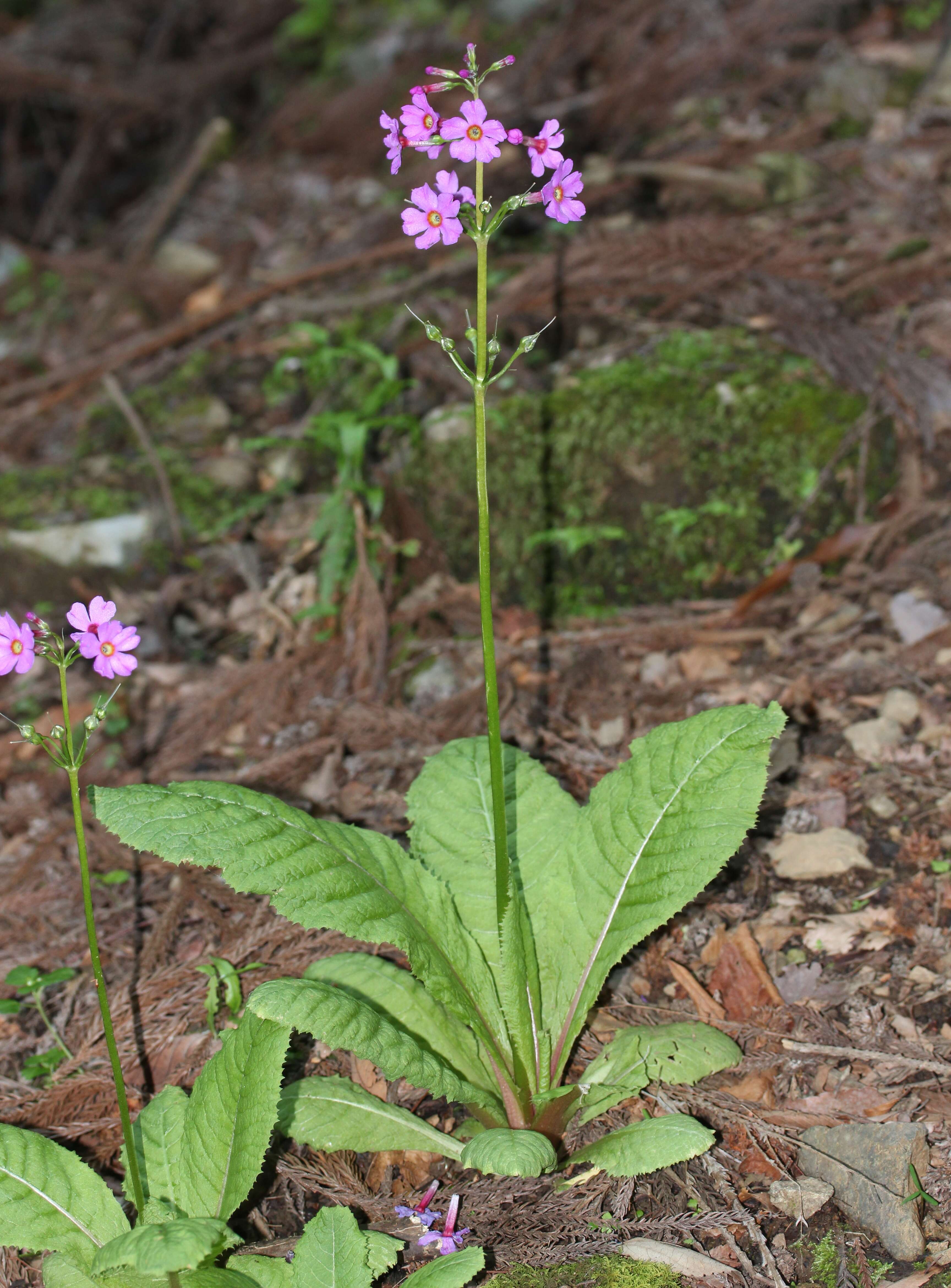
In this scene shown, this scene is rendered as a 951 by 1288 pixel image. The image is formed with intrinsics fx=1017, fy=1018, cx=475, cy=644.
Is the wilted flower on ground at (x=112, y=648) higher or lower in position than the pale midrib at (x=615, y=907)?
higher

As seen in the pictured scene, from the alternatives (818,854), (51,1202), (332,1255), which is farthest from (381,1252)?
(818,854)

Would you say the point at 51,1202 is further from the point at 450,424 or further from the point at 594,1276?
the point at 450,424

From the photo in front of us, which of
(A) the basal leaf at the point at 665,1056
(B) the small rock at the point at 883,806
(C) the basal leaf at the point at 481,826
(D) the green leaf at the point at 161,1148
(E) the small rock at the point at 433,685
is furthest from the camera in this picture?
(E) the small rock at the point at 433,685

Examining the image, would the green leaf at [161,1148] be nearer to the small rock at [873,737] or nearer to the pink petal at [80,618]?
the pink petal at [80,618]

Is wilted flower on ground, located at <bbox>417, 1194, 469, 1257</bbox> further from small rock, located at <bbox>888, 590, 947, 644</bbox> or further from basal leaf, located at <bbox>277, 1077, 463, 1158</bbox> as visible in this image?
small rock, located at <bbox>888, 590, 947, 644</bbox>

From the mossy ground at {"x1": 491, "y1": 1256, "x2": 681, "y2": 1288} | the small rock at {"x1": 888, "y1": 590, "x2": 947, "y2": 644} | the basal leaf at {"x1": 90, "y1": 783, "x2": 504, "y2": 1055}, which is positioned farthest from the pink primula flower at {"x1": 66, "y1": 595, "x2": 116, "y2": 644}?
the small rock at {"x1": 888, "y1": 590, "x2": 947, "y2": 644}

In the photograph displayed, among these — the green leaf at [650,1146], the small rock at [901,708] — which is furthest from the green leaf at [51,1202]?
the small rock at [901,708]

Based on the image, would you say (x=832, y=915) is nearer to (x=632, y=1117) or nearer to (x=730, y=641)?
(x=632, y=1117)

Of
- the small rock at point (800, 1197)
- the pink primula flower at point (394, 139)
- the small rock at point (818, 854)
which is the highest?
the pink primula flower at point (394, 139)
